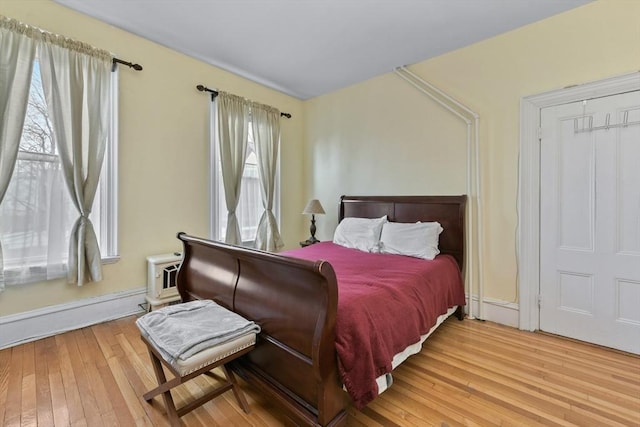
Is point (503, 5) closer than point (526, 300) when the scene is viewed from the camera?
Yes

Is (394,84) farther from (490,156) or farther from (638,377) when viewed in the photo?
Answer: (638,377)

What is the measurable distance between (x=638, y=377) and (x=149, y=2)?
182 inches

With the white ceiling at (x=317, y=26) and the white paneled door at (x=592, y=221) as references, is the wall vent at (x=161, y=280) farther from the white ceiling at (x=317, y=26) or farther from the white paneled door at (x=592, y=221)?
the white paneled door at (x=592, y=221)

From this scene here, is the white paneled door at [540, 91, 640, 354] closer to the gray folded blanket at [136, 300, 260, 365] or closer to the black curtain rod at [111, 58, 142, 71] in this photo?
the gray folded blanket at [136, 300, 260, 365]

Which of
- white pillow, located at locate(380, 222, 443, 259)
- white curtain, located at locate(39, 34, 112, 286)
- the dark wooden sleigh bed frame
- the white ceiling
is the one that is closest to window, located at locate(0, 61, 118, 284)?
white curtain, located at locate(39, 34, 112, 286)

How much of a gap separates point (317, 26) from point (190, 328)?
2721mm

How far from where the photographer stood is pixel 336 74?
3670 mm

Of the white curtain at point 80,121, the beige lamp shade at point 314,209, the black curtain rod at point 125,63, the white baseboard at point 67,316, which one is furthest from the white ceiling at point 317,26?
the white baseboard at point 67,316

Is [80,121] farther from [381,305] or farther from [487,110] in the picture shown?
[487,110]

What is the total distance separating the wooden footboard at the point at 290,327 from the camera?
4.38ft

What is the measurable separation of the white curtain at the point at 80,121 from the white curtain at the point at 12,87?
0.11 metres

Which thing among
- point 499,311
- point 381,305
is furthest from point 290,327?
point 499,311

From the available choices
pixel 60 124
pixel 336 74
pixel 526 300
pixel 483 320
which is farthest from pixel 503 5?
pixel 60 124

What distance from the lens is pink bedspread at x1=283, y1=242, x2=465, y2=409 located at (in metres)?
1.41
